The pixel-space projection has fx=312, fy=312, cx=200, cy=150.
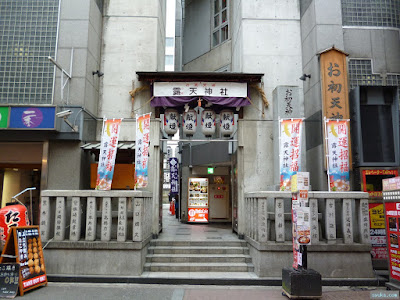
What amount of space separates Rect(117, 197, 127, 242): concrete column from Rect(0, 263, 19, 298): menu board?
2.49m

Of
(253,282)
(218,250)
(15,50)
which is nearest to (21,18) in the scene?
(15,50)

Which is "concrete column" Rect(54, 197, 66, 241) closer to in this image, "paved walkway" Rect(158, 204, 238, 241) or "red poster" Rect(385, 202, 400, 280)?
"paved walkway" Rect(158, 204, 238, 241)

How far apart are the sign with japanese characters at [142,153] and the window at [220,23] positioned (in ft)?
28.3

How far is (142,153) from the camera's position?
9.69 metres

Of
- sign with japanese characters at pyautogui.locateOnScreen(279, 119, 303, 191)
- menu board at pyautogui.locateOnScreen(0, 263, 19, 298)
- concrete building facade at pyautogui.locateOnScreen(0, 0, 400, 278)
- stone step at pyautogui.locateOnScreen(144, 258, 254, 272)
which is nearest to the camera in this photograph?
menu board at pyautogui.locateOnScreen(0, 263, 19, 298)

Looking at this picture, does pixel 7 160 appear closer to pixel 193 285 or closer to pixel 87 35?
pixel 87 35

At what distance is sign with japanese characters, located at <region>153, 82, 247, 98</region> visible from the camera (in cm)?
1160

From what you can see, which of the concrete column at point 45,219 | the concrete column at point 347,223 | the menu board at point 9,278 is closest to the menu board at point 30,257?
the menu board at point 9,278

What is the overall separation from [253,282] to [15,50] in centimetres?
1083

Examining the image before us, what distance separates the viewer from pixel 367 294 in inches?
289

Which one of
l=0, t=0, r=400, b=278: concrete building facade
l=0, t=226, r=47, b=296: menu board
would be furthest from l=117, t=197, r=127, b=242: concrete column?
l=0, t=226, r=47, b=296: menu board

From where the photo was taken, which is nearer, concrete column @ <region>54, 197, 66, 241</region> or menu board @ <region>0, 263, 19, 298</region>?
menu board @ <region>0, 263, 19, 298</region>

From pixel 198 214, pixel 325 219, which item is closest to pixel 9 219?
pixel 325 219

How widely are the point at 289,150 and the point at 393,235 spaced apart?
12.1ft
